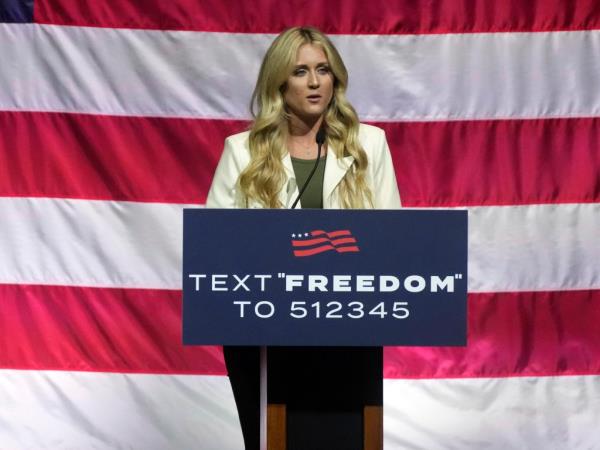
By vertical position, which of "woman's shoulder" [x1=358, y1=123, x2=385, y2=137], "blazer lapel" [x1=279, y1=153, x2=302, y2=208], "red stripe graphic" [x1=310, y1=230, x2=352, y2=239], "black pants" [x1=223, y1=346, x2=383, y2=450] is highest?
"woman's shoulder" [x1=358, y1=123, x2=385, y2=137]

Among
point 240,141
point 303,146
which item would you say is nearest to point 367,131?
point 303,146

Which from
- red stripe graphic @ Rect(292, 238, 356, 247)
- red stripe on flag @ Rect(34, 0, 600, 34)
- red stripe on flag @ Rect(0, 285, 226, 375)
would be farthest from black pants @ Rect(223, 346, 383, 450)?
red stripe on flag @ Rect(34, 0, 600, 34)

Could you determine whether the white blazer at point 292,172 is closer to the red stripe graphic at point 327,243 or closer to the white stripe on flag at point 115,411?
the red stripe graphic at point 327,243

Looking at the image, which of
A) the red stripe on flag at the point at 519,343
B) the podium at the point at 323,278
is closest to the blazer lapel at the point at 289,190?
the podium at the point at 323,278

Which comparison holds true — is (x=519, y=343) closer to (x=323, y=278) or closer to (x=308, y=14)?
(x=308, y=14)

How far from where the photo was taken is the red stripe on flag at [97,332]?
3586mm

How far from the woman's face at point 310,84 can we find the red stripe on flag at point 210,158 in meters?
1.16

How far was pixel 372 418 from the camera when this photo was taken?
2170 millimetres

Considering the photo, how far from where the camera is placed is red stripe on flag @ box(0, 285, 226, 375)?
359cm

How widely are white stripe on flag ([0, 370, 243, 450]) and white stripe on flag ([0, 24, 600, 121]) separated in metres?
0.84

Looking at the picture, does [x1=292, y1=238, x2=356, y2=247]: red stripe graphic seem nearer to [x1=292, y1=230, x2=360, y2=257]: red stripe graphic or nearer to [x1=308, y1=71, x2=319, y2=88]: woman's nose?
[x1=292, y1=230, x2=360, y2=257]: red stripe graphic

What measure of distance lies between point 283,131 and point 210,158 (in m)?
1.16

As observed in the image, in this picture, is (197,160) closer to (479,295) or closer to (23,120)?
(23,120)

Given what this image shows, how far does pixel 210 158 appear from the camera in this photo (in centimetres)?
359
